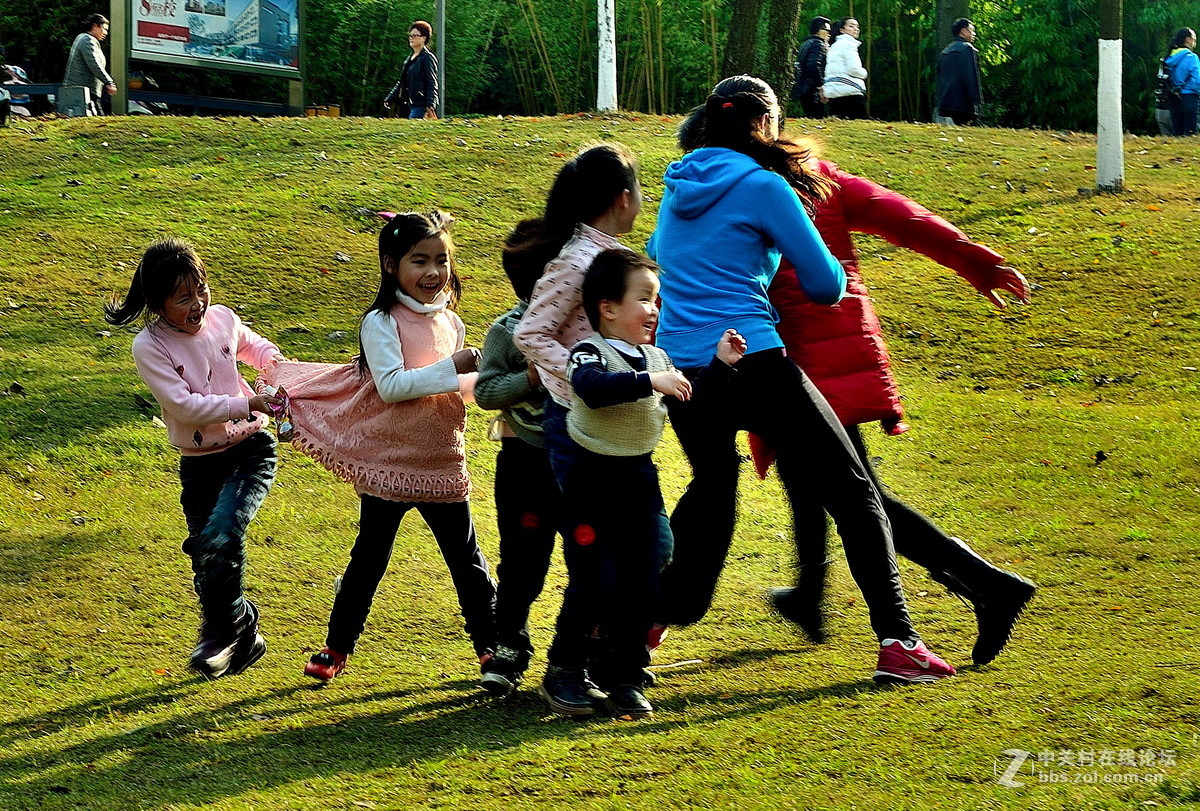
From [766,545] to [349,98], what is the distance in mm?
21737

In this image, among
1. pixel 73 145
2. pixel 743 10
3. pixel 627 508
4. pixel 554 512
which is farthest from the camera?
pixel 743 10

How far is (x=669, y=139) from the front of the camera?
13844 millimetres

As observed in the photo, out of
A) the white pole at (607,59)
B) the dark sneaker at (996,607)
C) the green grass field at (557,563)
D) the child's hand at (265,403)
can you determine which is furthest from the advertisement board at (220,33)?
the dark sneaker at (996,607)

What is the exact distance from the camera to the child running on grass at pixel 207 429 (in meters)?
4.52

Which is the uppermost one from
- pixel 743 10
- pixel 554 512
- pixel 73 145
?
pixel 743 10

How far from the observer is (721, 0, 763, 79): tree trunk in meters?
15.2

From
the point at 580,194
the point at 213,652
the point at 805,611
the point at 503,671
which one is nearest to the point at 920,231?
the point at 580,194

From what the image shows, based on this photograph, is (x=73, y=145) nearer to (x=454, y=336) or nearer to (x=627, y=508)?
(x=454, y=336)

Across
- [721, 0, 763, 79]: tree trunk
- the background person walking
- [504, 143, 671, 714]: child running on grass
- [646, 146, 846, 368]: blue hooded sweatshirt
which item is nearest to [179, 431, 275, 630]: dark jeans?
[504, 143, 671, 714]: child running on grass

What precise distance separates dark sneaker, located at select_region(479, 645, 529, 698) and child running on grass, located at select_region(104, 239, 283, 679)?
0.87 metres

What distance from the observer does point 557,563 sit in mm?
6273

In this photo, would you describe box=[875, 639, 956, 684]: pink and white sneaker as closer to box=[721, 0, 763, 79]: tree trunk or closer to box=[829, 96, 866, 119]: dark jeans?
box=[721, 0, 763, 79]: tree trunk

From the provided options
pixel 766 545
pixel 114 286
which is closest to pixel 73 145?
pixel 114 286

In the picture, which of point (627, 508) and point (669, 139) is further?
point (669, 139)
